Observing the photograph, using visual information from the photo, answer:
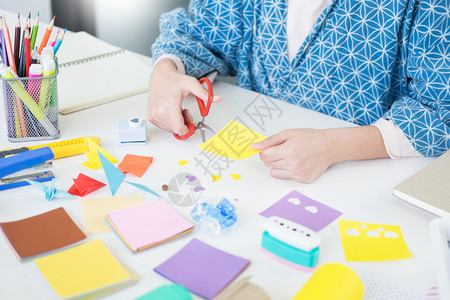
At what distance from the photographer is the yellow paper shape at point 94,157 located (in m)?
0.85

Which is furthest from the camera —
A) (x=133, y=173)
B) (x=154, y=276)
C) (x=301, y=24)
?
(x=301, y=24)

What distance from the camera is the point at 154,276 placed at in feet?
2.02

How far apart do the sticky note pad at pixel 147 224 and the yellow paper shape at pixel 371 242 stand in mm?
229

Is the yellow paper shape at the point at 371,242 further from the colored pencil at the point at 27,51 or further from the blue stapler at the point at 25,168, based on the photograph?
the colored pencil at the point at 27,51

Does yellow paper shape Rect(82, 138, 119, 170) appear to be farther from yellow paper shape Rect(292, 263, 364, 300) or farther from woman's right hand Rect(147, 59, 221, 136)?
yellow paper shape Rect(292, 263, 364, 300)

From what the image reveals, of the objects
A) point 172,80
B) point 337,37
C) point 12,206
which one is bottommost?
point 12,206

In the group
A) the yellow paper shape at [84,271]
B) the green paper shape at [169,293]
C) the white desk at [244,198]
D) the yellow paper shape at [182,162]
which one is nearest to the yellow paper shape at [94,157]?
the white desk at [244,198]

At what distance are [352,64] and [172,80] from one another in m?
0.42

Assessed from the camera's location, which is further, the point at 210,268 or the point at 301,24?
the point at 301,24

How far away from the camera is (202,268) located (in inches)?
24.7

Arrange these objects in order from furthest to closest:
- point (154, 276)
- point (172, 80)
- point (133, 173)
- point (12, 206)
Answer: point (172, 80), point (133, 173), point (12, 206), point (154, 276)

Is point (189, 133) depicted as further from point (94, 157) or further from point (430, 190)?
point (430, 190)

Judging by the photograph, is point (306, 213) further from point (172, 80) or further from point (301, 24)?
point (301, 24)

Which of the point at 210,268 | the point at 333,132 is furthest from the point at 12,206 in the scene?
the point at 333,132
